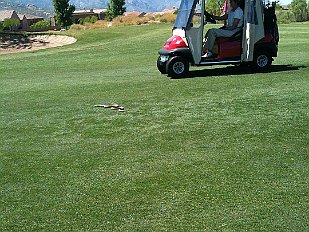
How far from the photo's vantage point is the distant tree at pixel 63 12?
200ft

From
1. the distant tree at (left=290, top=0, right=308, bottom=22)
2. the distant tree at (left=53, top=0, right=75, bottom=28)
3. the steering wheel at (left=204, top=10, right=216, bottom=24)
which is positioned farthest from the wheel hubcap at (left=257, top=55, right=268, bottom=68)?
the distant tree at (left=53, top=0, right=75, bottom=28)

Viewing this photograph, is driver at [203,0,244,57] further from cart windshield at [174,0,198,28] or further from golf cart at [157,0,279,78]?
cart windshield at [174,0,198,28]

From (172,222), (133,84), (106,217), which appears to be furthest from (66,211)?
(133,84)

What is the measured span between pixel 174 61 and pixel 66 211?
6.88 meters

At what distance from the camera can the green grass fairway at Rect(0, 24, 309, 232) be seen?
3.71 metres

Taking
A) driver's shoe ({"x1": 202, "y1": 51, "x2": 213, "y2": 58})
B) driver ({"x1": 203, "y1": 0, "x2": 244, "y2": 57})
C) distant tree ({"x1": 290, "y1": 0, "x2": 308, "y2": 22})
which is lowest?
distant tree ({"x1": 290, "y1": 0, "x2": 308, "y2": 22})

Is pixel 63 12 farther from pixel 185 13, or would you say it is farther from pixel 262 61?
pixel 262 61

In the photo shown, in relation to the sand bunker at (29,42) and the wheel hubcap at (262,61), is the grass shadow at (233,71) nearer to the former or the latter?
the wheel hubcap at (262,61)

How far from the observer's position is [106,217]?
12.2ft

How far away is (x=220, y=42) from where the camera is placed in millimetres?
10477

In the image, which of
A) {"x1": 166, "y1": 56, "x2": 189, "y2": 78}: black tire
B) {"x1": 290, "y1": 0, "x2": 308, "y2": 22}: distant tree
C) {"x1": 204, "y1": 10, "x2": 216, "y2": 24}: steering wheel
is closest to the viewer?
{"x1": 166, "y1": 56, "x2": 189, "y2": 78}: black tire

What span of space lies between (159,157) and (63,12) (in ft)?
195

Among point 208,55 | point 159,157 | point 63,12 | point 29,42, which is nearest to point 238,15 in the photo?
point 208,55

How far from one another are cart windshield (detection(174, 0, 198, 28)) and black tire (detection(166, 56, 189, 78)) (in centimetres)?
73
